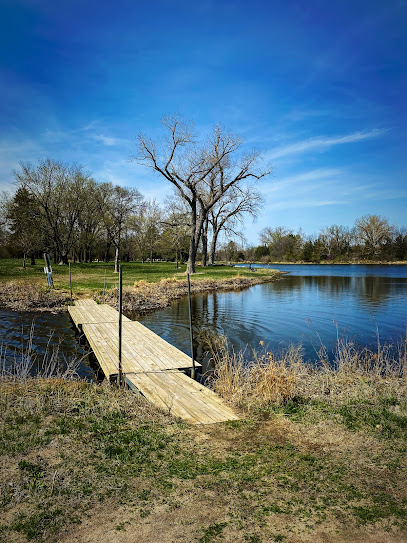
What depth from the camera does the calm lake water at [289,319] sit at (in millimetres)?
12508

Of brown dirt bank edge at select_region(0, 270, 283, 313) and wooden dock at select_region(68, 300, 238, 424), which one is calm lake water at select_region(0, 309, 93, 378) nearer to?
wooden dock at select_region(68, 300, 238, 424)

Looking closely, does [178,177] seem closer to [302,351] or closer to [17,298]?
[17,298]

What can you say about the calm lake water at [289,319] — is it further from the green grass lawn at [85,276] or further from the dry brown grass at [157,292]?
the green grass lawn at [85,276]

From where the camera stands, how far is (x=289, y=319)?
16062mm

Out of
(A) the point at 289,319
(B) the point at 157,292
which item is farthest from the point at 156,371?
(B) the point at 157,292

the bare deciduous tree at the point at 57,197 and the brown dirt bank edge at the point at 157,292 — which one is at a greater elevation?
the bare deciduous tree at the point at 57,197

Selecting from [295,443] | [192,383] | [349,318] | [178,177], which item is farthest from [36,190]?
[295,443]

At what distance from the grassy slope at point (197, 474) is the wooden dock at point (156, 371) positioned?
15.9 inches

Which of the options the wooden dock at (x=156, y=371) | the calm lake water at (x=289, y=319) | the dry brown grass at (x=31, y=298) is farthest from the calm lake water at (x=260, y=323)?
the dry brown grass at (x=31, y=298)

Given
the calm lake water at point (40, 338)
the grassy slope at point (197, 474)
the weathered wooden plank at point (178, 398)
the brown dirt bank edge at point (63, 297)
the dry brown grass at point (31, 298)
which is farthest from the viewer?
the brown dirt bank edge at point (63, 297)

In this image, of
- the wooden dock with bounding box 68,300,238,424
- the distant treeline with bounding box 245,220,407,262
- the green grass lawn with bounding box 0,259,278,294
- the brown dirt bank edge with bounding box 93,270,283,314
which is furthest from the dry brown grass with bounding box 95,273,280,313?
the distant treeline with bounding box 245,220,407,262

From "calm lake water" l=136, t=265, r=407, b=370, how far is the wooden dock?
1861 millimetres

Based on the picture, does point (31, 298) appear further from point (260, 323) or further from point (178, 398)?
point (178, 398)

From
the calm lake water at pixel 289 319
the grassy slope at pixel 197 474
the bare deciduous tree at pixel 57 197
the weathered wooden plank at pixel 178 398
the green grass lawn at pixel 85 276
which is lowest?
the calm lake water at pixel 289 319
